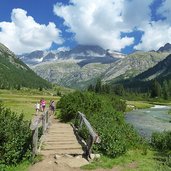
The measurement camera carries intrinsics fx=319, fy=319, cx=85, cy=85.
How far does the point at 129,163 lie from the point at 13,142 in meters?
6.91

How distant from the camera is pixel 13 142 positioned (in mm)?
18000

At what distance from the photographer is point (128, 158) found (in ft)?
65.9

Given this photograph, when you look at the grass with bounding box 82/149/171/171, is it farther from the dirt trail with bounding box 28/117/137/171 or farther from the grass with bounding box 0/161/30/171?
the grass with bounding box 0/161/30/171

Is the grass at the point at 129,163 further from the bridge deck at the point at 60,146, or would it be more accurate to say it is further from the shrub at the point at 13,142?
the shrub at the point at 13,142

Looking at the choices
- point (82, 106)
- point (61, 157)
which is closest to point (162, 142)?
point (61, 157)

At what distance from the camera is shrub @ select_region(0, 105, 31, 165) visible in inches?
693

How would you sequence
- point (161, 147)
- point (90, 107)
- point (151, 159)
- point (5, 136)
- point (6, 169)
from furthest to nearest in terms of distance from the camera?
1. point (90, 107)
2. point (161, 147)
3. point (151, 159)
4. point (5, 136)
5. point (6, 169)

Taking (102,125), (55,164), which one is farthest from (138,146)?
(55,164)

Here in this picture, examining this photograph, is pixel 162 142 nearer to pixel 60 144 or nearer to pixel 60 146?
pixel 60 144

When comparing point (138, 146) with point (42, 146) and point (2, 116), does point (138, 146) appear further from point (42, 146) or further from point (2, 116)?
point (2, 116)

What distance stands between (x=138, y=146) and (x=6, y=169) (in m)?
11.2

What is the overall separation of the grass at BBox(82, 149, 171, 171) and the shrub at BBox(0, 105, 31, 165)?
12.4 ft

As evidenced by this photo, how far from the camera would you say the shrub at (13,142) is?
57.8 ft

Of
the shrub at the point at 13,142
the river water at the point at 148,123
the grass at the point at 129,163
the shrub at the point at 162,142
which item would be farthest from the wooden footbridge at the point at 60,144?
the river water at the point at 148,123
